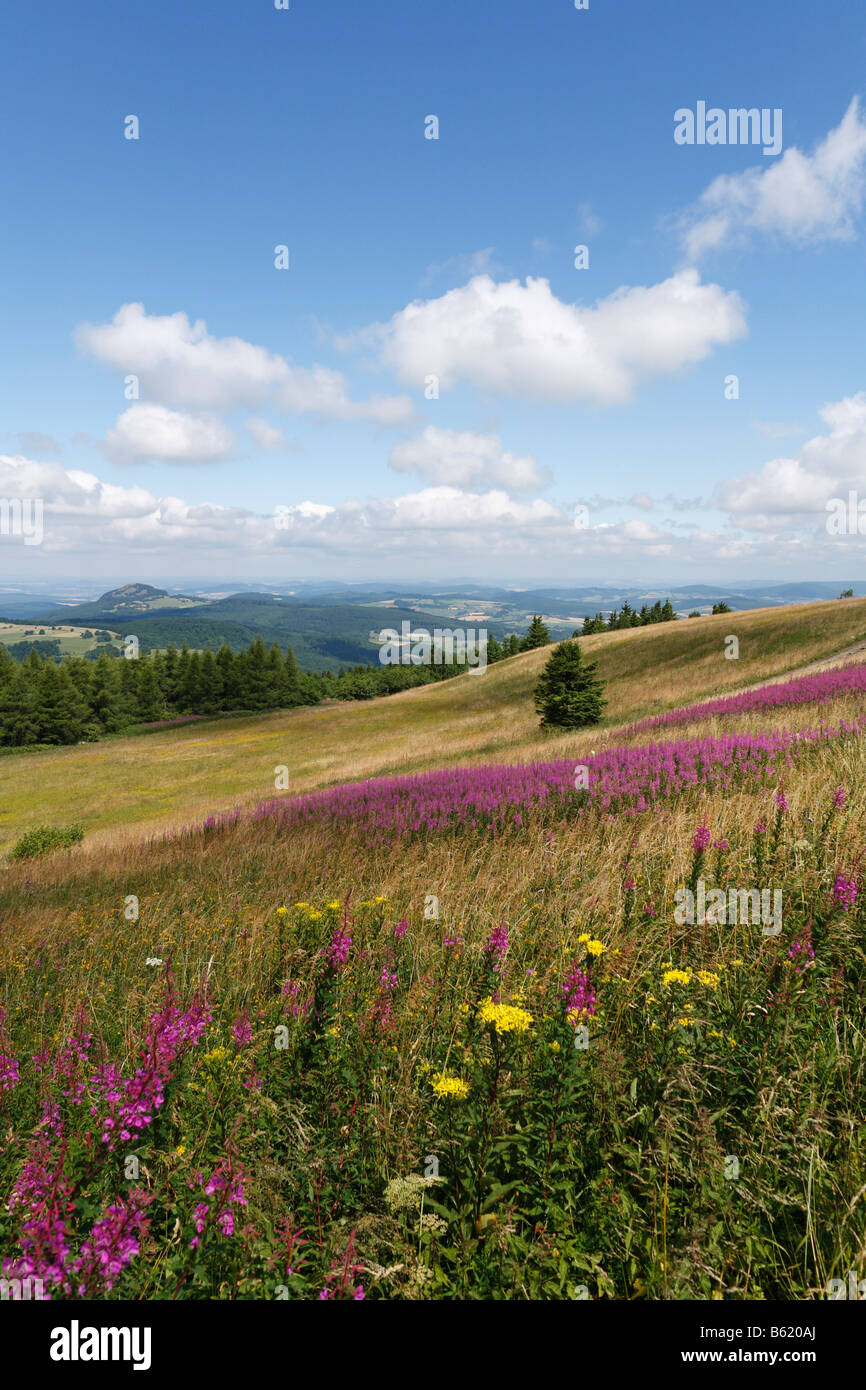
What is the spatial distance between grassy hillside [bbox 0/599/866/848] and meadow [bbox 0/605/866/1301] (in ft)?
39.8

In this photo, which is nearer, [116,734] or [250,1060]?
[250,1060]

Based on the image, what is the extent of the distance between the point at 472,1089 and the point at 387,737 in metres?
38.6

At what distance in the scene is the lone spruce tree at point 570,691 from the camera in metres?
27.3

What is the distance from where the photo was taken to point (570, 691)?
2777cm

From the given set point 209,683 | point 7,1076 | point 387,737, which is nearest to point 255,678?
point 209,683

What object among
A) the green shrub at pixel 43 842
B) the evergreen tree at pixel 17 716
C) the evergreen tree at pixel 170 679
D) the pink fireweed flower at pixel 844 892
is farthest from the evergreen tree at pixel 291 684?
the pink fireweed flower at pixel 844 892

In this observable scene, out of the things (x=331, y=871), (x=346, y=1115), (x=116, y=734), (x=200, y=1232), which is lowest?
(x=116, y=734)

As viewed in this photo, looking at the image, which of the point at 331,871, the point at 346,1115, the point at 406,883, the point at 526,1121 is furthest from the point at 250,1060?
the point at 331,871

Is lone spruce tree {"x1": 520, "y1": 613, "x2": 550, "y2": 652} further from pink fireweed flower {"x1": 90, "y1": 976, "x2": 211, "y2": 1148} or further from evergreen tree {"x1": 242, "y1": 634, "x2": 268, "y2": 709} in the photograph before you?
pink fireweed flower {"x1": 90, "y1": 976, "x2": 211, "y2": 1148}

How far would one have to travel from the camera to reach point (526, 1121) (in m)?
2.72

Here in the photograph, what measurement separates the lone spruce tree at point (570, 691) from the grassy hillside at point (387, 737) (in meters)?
1.27

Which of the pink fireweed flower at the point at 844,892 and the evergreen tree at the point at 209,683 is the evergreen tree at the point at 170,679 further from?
the pink fireweed flower at the point at 844,892
